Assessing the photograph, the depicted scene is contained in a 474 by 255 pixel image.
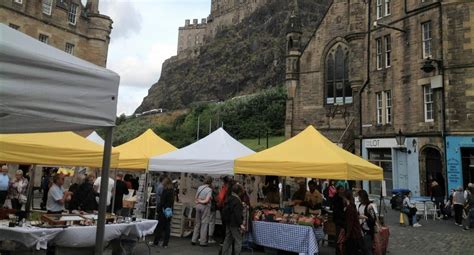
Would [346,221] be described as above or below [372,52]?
below

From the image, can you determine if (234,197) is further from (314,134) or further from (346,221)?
(314,134)

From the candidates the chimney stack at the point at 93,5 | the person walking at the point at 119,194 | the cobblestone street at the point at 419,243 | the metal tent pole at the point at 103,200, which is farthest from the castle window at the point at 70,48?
the metal tent pole at the point at 103,200

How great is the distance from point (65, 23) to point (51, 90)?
111 feet

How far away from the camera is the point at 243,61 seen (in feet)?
286

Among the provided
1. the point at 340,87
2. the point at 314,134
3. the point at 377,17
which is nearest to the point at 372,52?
the point at 377,17

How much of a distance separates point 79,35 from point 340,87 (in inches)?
894

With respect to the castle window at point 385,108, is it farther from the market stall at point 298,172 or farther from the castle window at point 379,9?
the market stall at point 298,172

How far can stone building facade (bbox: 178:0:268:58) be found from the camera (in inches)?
4107

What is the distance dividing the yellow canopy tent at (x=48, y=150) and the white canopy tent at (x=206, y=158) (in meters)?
3.20

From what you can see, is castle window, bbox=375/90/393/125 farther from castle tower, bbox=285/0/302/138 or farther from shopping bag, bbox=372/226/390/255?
shopping bag, bbox=372/226/390/255

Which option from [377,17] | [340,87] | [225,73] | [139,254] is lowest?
[139,254]

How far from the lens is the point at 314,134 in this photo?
37.0 feet

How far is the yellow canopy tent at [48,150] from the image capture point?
734 centimetres

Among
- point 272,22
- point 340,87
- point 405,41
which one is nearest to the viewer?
point 405,41
